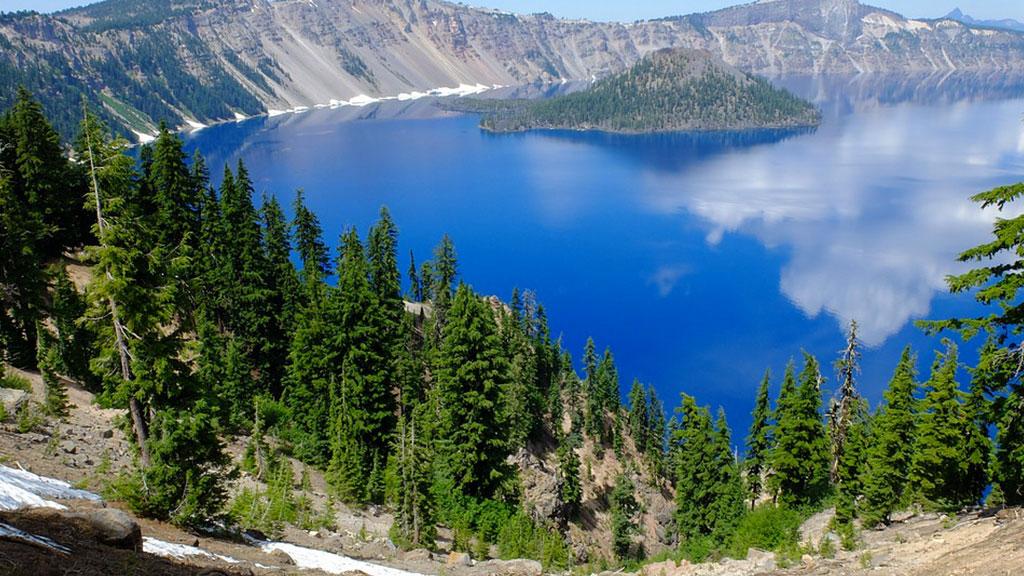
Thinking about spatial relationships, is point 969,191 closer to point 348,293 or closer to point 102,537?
point 348,293

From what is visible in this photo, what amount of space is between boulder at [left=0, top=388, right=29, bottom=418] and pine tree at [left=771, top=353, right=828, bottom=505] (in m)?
39.4

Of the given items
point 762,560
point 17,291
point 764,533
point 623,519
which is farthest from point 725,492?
point 17,291

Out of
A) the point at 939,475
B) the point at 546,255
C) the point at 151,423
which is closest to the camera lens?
the point at 151,423

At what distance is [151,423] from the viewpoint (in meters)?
19.3

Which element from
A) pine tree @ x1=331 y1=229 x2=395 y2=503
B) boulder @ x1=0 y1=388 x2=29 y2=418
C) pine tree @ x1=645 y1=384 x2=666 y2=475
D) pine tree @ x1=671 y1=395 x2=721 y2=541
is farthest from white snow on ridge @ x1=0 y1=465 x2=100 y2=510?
pine tree @ x1=645 y1=384 x2=666 y2=475

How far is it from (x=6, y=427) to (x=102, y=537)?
11866 mm

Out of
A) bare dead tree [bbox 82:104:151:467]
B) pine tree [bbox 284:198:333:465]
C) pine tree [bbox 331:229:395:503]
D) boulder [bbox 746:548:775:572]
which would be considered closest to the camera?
bare dead tree [bbox 82:104:151:467]

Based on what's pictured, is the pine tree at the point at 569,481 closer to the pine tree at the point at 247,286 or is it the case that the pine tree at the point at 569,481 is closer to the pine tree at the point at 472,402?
the pine tree at the point at 472,402

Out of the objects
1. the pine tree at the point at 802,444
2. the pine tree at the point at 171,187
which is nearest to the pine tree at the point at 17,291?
the pine tree at the point at 171,187

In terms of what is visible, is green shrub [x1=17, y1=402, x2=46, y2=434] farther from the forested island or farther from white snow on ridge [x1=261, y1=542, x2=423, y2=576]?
white snow on ridge [x1=261, y1=542, x2=423, y2=576]

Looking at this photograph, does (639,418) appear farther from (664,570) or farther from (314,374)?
(664,570)

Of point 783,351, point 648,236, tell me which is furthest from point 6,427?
point 648,236

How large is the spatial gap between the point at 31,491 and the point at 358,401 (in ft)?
70.9

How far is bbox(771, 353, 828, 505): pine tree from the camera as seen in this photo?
40.2 metres
